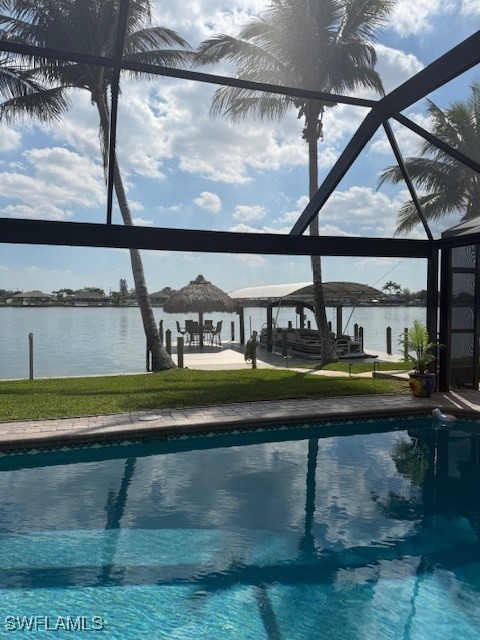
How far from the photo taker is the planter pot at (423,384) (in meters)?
10.4

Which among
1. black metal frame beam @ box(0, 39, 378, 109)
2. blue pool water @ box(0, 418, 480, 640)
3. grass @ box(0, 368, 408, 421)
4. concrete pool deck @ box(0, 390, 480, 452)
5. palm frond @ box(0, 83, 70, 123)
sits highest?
palm frond @ box(0, 83, 70, 123)

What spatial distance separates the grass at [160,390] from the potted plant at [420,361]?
0.70 meters

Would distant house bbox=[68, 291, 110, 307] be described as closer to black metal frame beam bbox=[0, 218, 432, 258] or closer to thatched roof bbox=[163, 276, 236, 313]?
thatched roof bbox=[163, 276, 236, 313]

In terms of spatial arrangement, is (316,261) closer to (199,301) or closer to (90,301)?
(199,301)

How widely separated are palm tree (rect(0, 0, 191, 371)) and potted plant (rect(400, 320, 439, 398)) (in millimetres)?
7314

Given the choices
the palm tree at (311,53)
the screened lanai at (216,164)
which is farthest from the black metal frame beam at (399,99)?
the palm tree at (311,53)

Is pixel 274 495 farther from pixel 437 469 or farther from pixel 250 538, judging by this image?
pixel 437 469

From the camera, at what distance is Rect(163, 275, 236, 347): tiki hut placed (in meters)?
22.4

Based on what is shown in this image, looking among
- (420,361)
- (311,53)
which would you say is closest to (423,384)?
(420,361)

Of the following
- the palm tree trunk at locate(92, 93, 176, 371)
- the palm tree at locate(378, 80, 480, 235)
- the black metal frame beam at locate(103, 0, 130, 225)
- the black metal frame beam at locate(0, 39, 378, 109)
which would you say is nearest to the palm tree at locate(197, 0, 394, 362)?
the palm tree trunk at locate(92, 93, 176, 371)

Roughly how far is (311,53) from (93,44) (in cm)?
680

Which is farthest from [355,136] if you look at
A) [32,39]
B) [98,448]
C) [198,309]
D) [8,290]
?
[8,290]

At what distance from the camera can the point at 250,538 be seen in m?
5.21

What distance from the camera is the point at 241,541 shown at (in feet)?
16.9
